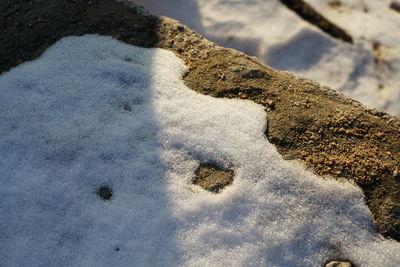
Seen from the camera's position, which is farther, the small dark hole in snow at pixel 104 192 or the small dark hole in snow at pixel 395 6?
the small dark hole in snow at pixel 395 6

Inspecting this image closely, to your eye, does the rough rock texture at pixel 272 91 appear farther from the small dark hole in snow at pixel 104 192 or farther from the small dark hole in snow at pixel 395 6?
the small dark hole in snow at pixel 395 6

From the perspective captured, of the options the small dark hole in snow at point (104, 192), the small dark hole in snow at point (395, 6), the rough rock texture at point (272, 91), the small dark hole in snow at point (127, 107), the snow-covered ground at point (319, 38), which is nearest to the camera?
the small dark hole in snow at point (104, 192)

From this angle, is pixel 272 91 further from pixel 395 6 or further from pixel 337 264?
pixel 395 6

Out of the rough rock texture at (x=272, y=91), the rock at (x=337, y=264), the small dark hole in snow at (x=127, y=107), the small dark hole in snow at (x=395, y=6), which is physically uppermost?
the small dark hole in snow at (x=395, y=6)

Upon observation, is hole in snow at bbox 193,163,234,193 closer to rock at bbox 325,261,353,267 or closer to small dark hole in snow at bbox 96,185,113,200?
small dark hole in snow at bbox 96,185,113,200

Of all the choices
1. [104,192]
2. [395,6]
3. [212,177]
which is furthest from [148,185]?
[395,6]

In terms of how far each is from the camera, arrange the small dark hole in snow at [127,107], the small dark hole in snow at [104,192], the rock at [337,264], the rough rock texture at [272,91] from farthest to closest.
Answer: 1. the small dark hole in snow at [127,107]
2. the rough rock texture at [272,91]
3. the small dark hole in snow at [104,192]
4. the rock at [337,264]

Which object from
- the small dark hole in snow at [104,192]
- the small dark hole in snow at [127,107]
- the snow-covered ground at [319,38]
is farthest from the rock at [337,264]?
the snow-covered ground at [319,38]

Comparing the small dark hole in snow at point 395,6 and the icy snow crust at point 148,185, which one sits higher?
the small dark hole in snow at point 395,6
